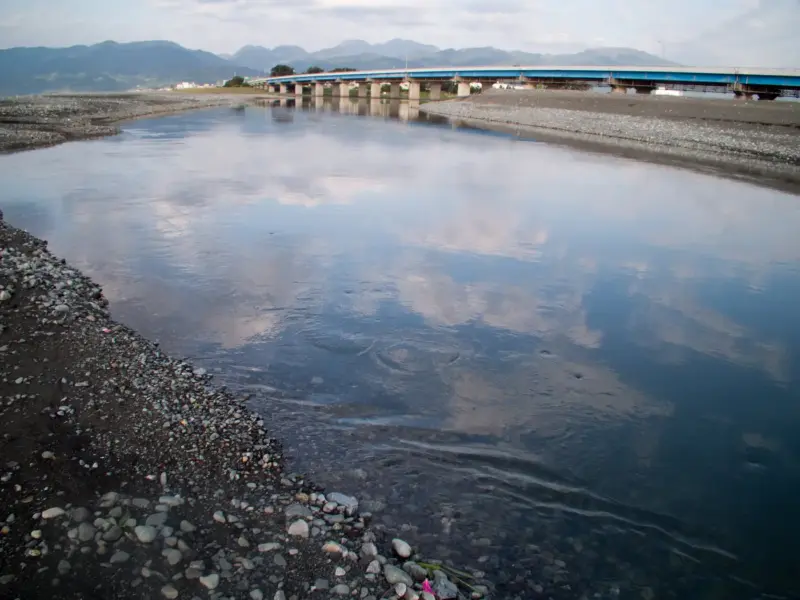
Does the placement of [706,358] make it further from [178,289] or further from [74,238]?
[74,238]

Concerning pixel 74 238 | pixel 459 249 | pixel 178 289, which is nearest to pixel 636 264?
pixel 459 249

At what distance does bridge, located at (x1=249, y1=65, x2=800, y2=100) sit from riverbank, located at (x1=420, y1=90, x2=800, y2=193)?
677 cm

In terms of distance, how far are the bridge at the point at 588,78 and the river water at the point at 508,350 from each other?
55.0m

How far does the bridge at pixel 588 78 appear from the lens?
67.8 meters

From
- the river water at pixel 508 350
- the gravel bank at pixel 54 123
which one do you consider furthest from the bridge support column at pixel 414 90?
the river water at pixel 508 350

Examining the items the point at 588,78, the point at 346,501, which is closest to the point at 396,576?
the point at 346,501

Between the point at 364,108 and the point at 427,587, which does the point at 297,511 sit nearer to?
the point at 427,587

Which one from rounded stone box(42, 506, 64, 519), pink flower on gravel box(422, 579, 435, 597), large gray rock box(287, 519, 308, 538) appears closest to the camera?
pink flower on gravel box(422, 579, 435, 597)

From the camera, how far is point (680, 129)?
5194 centimetres

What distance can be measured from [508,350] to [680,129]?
49.9 m

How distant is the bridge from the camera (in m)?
67.8

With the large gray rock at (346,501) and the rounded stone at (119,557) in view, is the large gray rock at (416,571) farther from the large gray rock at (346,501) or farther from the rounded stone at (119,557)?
the rounded stone at (119,557)

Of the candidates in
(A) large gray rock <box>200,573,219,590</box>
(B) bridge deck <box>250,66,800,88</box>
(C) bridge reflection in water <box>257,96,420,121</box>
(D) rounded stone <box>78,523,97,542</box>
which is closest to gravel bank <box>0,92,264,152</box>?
(C) bridge reflection in water <box>257,96,420,121</box>

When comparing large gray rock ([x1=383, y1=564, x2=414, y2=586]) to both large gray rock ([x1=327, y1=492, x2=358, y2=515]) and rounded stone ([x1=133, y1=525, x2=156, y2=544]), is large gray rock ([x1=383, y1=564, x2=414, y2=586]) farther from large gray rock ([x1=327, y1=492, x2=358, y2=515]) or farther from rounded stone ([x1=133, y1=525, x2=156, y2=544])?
rounded stone ([x1=133, y1=525, x2=156, y2=544])
